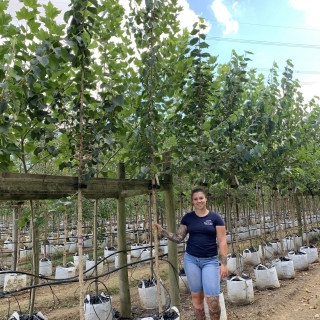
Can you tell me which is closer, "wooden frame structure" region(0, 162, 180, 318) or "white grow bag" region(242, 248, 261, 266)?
"wooden frame structure" region(0, 162, 180, 318)

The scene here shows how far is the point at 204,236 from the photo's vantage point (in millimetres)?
3291

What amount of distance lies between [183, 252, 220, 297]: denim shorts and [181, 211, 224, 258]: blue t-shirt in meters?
0.06

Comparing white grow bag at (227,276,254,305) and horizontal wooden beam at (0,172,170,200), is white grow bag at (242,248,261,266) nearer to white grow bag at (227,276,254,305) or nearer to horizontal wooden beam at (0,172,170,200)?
white grow bag at (227,276,254,305)

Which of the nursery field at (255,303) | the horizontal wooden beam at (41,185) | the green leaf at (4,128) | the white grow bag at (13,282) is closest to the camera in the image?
the green leaf at (4,128)

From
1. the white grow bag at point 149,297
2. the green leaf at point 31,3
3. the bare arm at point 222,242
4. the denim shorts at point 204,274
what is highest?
the green leaf at point 31,3

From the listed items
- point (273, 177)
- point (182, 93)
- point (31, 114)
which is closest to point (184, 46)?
point (182, 93)

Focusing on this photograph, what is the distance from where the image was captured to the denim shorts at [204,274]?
3156 mm

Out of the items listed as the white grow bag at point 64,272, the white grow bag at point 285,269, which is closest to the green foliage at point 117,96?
the white grow bag at point 285,269

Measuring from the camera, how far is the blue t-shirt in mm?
3266

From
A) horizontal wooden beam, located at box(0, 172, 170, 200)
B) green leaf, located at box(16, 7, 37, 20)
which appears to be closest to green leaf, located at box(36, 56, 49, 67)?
green leaf, located at box(16, 7, 37, 20)

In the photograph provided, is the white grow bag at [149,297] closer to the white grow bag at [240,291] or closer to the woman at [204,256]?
the white grow bag at [240,291]

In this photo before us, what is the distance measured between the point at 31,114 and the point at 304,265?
7.71 meters

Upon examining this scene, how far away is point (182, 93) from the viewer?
382 cm

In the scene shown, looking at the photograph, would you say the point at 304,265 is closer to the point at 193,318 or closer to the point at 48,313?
the point at 193,318
